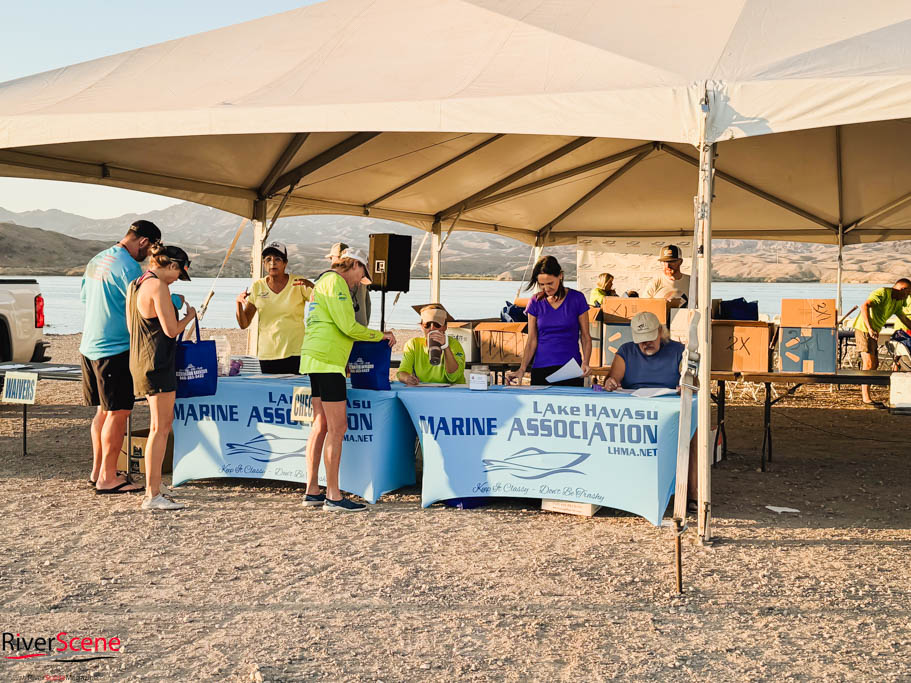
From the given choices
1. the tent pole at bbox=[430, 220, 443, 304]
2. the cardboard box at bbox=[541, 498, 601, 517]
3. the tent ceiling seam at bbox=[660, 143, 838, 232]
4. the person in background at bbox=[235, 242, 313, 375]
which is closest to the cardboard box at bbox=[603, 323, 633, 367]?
the cardboard box at bbox=[541, 498, 601, 517]

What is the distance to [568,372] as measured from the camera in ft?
18.1

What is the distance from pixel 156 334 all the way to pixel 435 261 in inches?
276

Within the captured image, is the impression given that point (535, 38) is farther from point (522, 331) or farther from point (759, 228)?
point (759, 228)

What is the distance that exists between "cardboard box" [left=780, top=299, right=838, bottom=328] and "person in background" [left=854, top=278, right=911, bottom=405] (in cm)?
410

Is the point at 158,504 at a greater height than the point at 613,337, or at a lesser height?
lesser

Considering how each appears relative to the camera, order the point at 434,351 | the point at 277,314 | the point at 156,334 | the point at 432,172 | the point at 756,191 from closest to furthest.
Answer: the point at 156,334
the point at 434,351
the point at 277,314
the point at 432,172
the point at 756,191

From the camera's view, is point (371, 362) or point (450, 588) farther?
point (371, 362)

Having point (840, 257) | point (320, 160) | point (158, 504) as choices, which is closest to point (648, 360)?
point (158, 504)

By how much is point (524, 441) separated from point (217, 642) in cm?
224

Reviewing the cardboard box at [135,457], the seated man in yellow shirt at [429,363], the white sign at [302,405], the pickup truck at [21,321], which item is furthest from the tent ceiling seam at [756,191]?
the pickup truck at [21,321]

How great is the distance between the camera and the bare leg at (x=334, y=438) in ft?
16.2

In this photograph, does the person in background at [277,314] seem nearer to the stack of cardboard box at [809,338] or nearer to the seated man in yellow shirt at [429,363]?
the seated man in yellow shirt at [429,363]

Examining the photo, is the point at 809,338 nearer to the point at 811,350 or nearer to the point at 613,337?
the point at 811,350

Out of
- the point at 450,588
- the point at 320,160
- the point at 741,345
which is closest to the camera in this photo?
the point at 450,588
